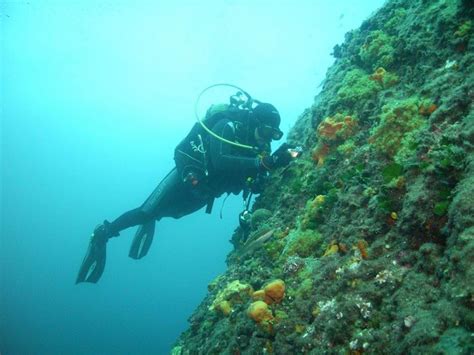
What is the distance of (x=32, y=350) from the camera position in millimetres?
68625

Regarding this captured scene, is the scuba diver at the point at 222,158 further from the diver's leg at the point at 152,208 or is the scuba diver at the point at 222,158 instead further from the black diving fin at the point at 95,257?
the black diving fin at the point at 95,257

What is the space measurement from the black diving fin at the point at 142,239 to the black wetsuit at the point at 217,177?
850 mm

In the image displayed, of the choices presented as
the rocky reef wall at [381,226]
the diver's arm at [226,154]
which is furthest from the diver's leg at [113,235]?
the rocky reef wall at [381,226]

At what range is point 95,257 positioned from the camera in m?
10.8

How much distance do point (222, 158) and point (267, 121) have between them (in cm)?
130

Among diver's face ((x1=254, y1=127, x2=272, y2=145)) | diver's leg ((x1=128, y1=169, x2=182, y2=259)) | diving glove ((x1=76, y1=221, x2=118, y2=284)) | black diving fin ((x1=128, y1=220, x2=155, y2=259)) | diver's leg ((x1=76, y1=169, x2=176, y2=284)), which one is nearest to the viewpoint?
diver's face ((x1=254, y1=127, x2=272, y2=145))

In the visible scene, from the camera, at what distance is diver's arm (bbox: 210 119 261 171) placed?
7254 millimetres

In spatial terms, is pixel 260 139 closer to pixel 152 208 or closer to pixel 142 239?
pixel 152 208

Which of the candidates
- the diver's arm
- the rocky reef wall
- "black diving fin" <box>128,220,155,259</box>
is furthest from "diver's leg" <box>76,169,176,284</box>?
the rocky reef wall

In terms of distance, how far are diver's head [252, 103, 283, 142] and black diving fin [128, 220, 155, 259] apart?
5521 mm

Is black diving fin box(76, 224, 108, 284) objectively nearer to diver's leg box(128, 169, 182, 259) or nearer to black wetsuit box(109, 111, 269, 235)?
black wetsuit box(109, 111, 269, 235)

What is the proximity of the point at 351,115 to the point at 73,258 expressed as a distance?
121 metres

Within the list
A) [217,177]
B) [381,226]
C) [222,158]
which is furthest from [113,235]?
[381,226]

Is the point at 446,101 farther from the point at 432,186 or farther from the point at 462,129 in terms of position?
the point at 432,186
